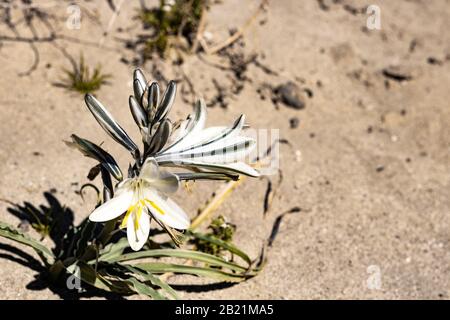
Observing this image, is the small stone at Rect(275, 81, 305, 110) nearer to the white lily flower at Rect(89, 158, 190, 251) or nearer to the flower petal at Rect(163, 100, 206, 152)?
the flower petal at Rect(163, 100, 206, 152)

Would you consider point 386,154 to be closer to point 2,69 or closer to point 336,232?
point 336,232

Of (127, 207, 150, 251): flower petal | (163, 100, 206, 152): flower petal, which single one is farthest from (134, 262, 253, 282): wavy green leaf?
(163, 100, 206, 152): flower petal

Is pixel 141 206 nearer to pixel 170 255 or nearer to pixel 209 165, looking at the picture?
pixel 209 165

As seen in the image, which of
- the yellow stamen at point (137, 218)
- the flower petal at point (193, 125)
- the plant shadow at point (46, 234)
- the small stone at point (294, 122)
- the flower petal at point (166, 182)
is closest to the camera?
the flower petal at point (166, 182)

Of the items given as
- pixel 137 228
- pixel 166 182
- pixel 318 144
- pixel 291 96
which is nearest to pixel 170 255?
pixel 137 228

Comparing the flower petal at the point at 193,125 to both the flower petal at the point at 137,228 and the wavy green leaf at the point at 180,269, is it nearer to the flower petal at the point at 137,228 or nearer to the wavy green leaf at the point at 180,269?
the flower petal at the point at 137,228

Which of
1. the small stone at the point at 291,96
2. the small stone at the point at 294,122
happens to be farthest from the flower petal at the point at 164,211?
the small stone at the point at 291,96
